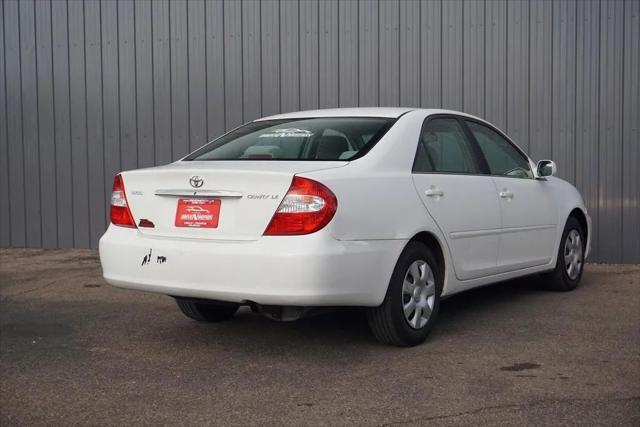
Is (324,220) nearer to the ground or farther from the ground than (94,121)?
nearer to the ground

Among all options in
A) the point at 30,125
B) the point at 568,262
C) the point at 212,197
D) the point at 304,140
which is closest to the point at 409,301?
the point at 304,140

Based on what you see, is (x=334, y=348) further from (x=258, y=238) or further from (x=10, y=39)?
(x=10, y=39)

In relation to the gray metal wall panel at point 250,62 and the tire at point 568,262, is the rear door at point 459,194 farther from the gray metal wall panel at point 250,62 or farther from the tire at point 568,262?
the gray metal wall panel at point 250,62

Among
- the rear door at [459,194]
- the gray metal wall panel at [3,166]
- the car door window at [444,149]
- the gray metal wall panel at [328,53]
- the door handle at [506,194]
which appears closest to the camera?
the rear door at [459,194]

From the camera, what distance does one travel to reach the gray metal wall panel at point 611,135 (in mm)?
8797

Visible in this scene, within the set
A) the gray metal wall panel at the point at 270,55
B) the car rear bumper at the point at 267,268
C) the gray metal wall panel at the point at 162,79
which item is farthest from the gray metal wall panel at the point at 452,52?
the car rear bumper at the point at 267,268

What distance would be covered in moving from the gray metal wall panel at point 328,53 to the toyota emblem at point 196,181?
521 cm

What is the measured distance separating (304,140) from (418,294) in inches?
45.5

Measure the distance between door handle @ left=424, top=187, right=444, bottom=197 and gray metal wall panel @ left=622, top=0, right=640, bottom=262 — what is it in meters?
4.40

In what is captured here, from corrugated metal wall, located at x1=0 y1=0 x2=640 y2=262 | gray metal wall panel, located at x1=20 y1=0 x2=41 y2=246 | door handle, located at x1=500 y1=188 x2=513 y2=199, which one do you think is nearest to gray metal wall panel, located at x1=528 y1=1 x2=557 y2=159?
corrugated metal wall, located at x1=0 y1=0 x2=640 y2=262

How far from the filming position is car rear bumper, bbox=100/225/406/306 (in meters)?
4.22

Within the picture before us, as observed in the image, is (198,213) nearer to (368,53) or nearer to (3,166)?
(368,53)

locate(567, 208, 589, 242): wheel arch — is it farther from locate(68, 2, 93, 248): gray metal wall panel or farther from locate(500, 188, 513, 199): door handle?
locate(68, 2, 93, 248): gray metal wall panel

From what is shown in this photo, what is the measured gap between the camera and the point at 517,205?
6051mm
